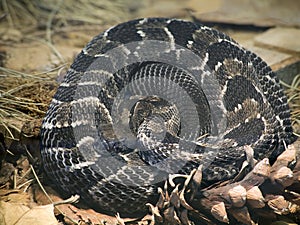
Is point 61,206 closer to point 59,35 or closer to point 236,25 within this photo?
point 59,35

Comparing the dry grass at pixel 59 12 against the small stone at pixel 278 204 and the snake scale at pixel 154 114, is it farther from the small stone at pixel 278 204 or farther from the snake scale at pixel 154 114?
the small stone at pixel 278 204


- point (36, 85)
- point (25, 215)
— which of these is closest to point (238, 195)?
point (25, 215)

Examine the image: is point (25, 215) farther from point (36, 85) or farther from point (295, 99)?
point (295, 99)

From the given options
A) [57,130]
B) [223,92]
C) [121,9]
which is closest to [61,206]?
[57,130]

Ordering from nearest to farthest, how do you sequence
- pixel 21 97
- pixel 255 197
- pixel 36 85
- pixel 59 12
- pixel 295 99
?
pixel 255 197
pixel 21 97
pixel 36 85
pixel 295 99
pixel 59 12

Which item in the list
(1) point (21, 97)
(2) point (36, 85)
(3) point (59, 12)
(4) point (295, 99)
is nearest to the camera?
(1) point (21, 97)

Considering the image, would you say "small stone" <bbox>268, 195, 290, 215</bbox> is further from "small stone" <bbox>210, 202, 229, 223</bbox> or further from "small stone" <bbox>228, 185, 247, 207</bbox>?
"small stone" <bbox>210, 202, 229, 223</bbox>
